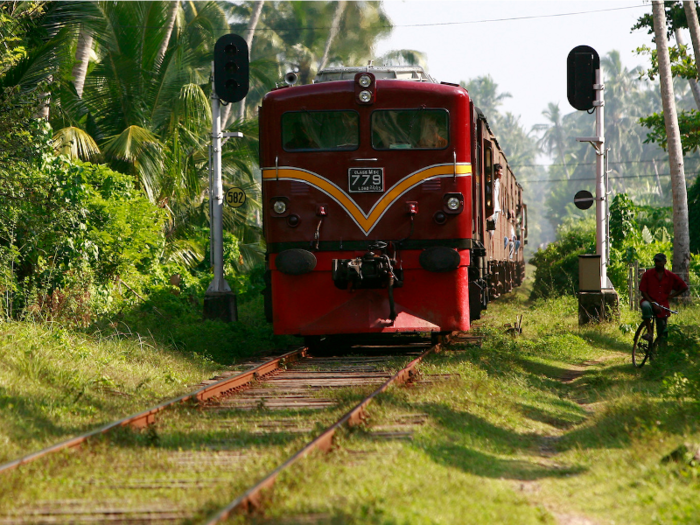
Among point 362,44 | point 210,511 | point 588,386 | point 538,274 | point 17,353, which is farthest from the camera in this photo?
point 362,44

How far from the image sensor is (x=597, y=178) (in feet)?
53.2

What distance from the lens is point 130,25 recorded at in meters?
20.5

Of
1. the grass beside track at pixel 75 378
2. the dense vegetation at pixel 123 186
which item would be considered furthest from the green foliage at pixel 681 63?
the grass beside track at pixel 75 378

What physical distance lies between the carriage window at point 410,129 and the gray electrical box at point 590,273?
6.26 m

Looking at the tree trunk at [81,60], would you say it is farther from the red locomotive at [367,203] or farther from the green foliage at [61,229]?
the red locomotive at [367,203]

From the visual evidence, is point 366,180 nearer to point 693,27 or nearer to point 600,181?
point 600,181

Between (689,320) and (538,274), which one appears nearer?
(689,320)

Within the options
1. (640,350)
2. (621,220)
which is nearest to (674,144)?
(621,220)

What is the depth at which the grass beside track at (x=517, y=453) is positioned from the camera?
478 cm

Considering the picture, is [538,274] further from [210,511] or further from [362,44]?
[210,511]

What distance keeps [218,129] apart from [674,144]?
10425 mm

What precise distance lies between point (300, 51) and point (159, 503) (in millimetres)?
42549

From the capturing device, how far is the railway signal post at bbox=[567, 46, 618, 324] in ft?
51.7

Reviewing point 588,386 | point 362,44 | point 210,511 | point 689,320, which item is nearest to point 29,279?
point 588,386
